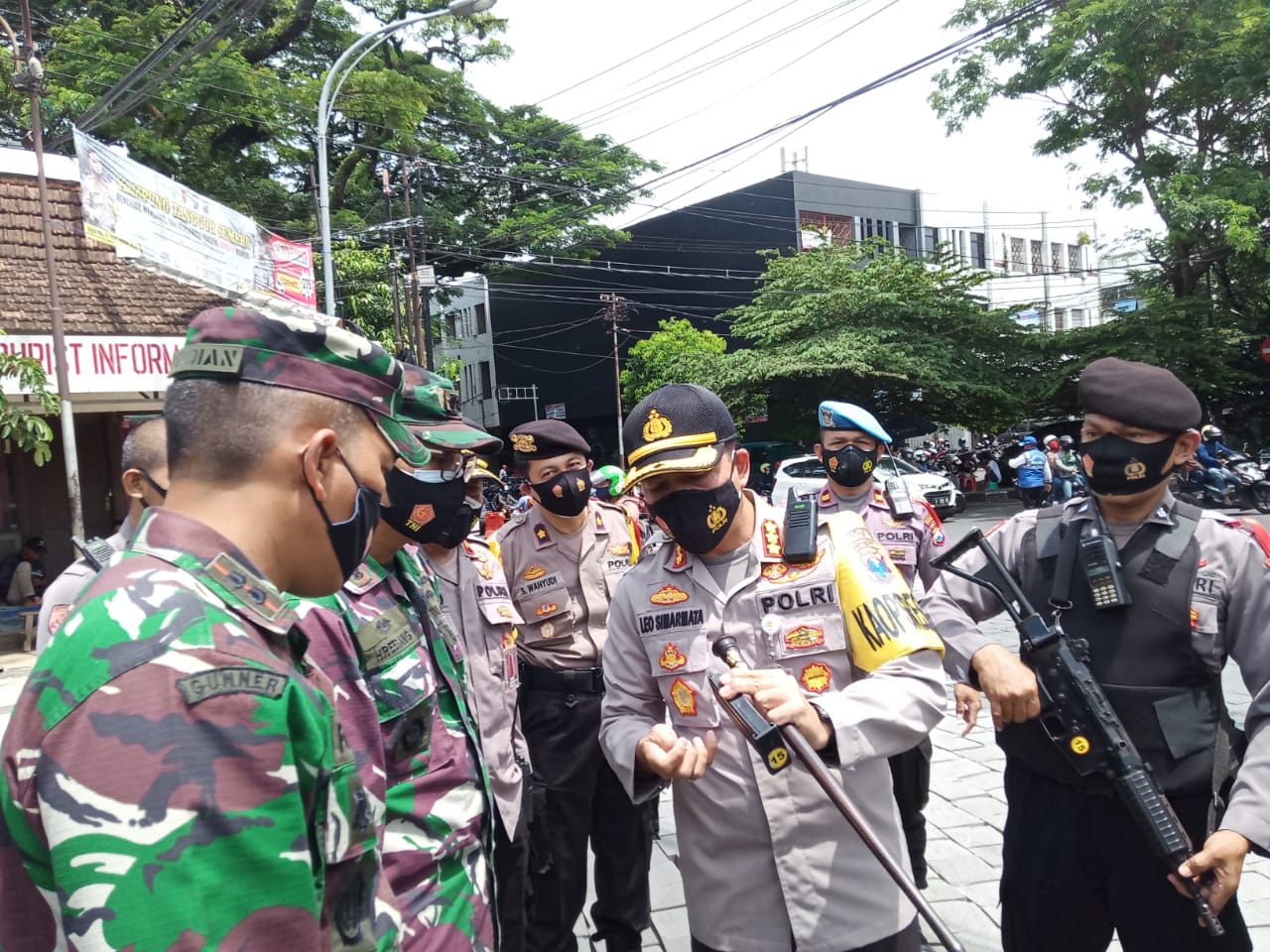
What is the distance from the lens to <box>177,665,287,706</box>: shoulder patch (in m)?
0.95

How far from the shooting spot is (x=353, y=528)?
1269 mm

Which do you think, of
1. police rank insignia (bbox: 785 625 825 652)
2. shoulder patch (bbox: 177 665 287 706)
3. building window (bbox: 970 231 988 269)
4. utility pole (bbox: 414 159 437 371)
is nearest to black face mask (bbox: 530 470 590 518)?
police rank insignia (bbox: 785 625 825 652)

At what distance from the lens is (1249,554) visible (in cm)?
221

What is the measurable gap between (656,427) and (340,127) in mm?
26282

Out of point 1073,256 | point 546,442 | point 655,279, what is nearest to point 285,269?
point 546,442

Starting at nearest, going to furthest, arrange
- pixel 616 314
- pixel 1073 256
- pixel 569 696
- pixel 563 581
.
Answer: pixel 569 696
pixel 563 581
pixel 616 314
pixel 1073 256

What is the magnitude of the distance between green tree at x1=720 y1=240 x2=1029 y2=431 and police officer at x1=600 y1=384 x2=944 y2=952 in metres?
20.4

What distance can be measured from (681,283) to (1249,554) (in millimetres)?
34037

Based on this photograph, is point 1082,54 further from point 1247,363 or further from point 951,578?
point 951,578

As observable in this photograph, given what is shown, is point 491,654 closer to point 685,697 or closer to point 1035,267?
point 685,697

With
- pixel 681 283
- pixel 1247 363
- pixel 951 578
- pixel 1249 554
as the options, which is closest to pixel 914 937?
pixel 951 578

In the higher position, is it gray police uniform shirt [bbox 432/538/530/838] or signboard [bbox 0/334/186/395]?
signboard [bbox 0/334/186/395]

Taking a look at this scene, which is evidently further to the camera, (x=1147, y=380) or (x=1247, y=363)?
(x=1247, y=363)

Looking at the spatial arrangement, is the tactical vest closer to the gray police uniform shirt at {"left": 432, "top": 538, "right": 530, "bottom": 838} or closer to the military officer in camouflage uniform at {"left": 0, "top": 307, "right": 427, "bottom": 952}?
the gray police uniform shirt at {"left": 432, "top": 538, "right": 530, "bottom": 838}
